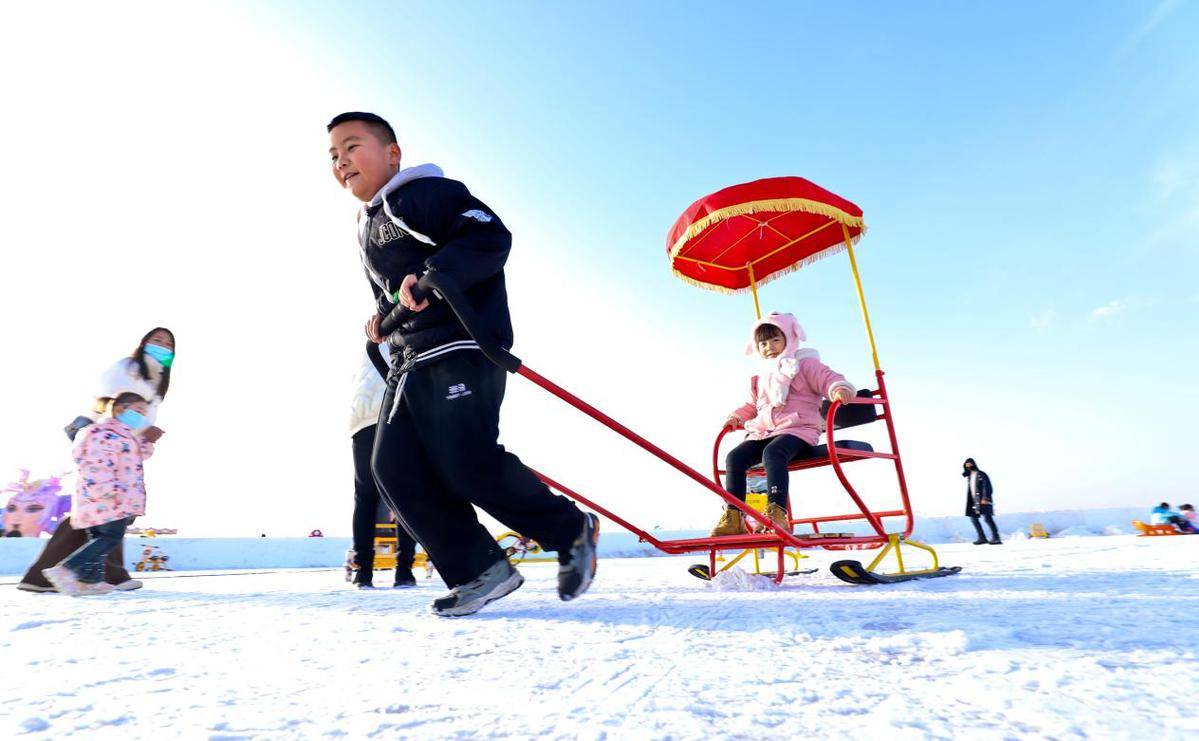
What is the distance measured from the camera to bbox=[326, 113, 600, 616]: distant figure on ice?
72.7 inches

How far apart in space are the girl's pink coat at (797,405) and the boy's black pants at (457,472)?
1.88 m

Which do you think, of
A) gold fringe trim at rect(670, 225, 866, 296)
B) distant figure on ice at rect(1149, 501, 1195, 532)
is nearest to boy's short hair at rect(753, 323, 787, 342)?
gold fringe trim at rect(670, 225, 866, 296)

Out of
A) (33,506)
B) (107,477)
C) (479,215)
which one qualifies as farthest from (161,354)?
(33,506)

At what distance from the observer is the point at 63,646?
132 centimetres

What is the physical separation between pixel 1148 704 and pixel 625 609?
4.39ft

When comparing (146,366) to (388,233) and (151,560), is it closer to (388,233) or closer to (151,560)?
(388,233)

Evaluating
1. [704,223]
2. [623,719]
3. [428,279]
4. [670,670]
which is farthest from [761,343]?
[623,719]

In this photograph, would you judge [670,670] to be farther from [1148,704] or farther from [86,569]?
[86,569]

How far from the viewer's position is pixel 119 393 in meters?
3.36

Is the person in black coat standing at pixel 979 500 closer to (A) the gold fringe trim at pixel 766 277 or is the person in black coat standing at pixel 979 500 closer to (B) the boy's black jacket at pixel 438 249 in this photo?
(A) the gold fringe trim at pixel 766 277

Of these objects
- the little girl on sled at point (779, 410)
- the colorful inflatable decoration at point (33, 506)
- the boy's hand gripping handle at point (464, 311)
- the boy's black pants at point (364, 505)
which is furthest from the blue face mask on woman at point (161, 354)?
the colorful inflatable decoration at point (33, 506)

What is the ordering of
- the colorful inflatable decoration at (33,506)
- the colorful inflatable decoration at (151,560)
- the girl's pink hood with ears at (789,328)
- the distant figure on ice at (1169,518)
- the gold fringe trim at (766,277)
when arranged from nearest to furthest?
the girl's pink hood with ears at (789,328) < the gold fringe trim at (766,277) < the colorful inflatable decoration at (151,560) < the colorful inflatable decoration at (33,506) < the distant figure on ice at (1169,518)

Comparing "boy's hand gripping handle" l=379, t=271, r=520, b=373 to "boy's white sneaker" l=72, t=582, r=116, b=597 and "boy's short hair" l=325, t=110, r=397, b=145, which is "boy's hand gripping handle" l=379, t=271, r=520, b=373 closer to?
"boy's short hair" l=325, t=110, r=397, b=145

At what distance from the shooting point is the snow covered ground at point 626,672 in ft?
2.48
